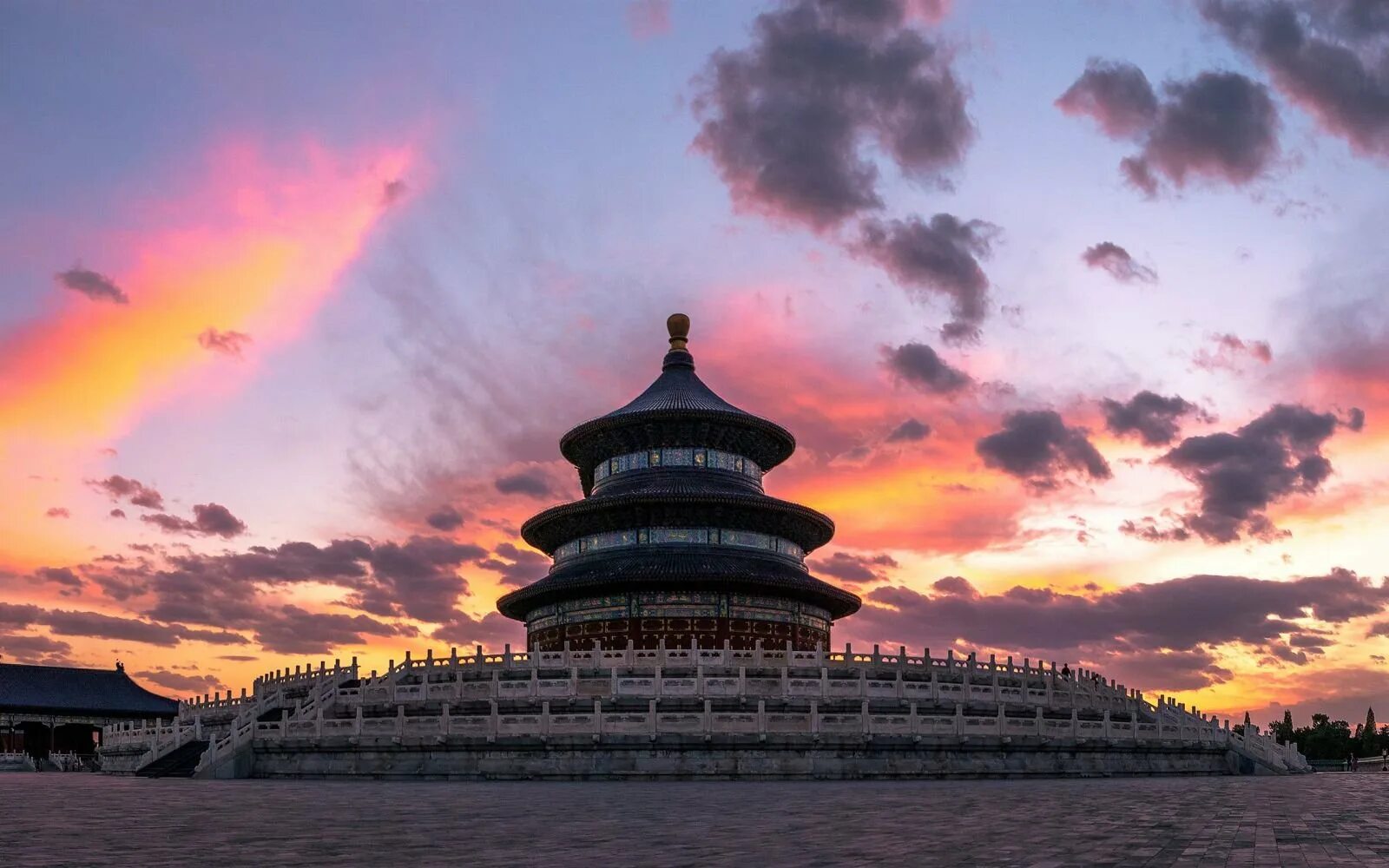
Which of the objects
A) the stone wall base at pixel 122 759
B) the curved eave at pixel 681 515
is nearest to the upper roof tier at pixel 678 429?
the curved eave at pixel 681 515

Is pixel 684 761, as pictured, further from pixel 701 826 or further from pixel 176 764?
pixel 176 764

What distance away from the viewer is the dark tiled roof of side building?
251 feet

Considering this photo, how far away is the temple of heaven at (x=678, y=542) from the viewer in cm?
5784

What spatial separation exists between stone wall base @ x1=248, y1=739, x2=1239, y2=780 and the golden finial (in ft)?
137

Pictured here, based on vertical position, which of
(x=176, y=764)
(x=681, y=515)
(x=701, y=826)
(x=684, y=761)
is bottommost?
(x=176, y=764)

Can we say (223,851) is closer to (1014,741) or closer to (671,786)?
(671,786)

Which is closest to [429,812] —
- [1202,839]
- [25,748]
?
[1202,839]

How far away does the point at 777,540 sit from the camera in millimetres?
63125

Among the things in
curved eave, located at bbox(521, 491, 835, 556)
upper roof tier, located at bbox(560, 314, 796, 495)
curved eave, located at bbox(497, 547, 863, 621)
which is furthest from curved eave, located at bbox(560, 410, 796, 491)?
curved eave, located at bbox(497, 547, 863, 621)

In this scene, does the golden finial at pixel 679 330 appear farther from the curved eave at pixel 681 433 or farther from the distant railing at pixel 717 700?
the distant railing at pixel 717 700

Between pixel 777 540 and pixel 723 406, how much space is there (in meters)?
8.50

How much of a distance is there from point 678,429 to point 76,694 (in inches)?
1822

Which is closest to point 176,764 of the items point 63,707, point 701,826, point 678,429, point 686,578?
point 686,578

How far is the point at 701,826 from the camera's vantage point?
15703 millimetres
